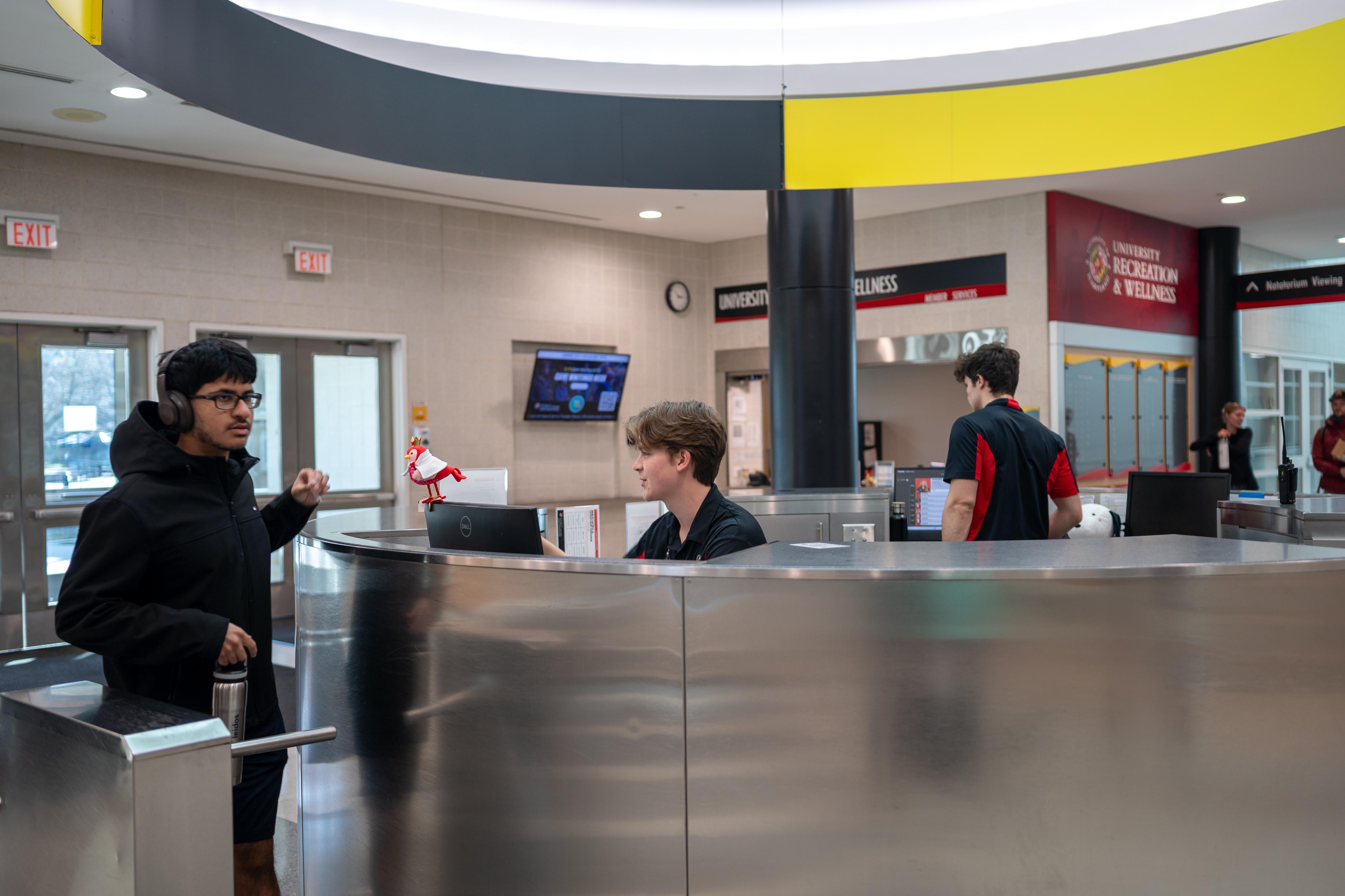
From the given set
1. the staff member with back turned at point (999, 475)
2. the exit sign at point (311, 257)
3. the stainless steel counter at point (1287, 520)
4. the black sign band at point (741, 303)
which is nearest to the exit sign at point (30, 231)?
the exit sign at point (311, 257)

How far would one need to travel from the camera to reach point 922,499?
508 centimetres

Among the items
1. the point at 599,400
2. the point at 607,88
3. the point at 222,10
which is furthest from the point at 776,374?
the point at 599,400

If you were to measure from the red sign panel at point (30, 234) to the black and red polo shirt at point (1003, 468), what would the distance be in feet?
17.9

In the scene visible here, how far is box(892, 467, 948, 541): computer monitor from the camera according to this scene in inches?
198

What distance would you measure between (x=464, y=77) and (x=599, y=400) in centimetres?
341

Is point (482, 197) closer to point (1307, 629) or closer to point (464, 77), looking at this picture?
point (464, 77)

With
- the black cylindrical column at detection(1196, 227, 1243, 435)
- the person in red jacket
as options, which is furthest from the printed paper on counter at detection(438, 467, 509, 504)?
the black cylindrical column at detection(1196, 227, 1243, 435)

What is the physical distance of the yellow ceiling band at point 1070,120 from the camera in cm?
410

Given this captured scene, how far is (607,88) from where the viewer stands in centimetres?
643

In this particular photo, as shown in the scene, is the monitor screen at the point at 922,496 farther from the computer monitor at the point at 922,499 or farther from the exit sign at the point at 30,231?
the exit sign at the point at 30,231

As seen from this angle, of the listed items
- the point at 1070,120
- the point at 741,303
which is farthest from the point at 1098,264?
the point at 1070,120

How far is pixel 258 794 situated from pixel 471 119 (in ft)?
10.2

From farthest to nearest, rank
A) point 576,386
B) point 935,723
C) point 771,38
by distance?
point 576,386 → point 771,38 → point 935,723

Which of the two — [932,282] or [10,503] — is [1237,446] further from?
[10,503]
